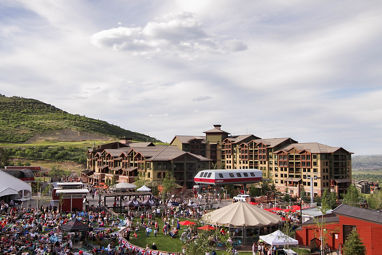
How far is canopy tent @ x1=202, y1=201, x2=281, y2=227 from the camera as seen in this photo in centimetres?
3216

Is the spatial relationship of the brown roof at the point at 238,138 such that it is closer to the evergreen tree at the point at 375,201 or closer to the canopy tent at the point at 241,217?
the evergreen tree at the point at 375,201

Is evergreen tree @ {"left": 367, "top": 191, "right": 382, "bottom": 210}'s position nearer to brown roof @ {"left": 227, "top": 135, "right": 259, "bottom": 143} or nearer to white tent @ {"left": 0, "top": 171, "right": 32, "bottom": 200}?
brown roof @ {"left": 227, "top": 135, "right": 259, "bottom": 143}

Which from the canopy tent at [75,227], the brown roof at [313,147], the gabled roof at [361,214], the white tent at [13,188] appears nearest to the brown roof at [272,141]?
the brown roof at [313,147]

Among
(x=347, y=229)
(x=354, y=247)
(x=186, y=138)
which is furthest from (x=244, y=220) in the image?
(x=186, y=138)

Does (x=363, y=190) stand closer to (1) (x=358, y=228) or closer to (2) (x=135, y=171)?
(2) (x=135, y=171)

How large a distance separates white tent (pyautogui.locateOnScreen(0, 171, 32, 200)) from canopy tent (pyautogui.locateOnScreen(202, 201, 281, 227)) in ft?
95.0

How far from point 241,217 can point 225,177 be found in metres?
38.3

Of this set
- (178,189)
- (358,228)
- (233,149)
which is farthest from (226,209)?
(233,149)

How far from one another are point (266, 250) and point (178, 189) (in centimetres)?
4299

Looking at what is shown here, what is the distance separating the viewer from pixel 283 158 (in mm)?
86562

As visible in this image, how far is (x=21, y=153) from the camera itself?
11438cm

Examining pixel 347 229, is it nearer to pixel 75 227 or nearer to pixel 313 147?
pixel 75 227

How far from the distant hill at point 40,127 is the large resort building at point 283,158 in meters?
73.5

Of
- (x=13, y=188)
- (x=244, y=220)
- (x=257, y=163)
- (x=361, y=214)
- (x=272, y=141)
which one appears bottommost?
(x=244, y=220)
